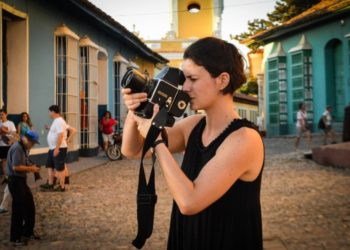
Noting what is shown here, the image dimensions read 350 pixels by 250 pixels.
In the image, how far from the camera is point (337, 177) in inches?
346

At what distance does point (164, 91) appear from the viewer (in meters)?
1.66

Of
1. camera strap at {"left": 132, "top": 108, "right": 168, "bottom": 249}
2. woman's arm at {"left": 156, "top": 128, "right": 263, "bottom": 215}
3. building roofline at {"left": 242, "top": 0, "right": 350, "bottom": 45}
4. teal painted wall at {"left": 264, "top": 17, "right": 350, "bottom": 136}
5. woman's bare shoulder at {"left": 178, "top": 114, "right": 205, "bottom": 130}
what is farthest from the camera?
teal painted wall at {"left": 264, "top": 17, "right": 350, "bottom": 136}

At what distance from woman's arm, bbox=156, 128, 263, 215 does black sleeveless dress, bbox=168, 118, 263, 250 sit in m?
0.05

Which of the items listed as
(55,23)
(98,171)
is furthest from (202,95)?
(55,23)

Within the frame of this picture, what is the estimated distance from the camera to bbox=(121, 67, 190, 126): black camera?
5.42 feet

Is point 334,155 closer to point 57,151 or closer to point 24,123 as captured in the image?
point 57,151

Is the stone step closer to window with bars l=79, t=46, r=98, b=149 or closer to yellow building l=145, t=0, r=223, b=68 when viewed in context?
window with bars l=79, t=46, r=98, b=149

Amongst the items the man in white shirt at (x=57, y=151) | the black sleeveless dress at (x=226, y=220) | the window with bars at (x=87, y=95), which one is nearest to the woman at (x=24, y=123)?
the man in white shirt at (x=57, y=151)

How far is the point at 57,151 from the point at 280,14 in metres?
21.5

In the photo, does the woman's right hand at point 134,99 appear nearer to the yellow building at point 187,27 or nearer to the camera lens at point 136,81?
the camera lens at point 136,81

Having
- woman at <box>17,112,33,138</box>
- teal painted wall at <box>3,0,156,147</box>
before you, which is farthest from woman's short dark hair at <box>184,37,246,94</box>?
teal painted wall at <box>3,0,156,147</box>

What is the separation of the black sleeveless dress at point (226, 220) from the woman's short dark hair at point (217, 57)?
185mm

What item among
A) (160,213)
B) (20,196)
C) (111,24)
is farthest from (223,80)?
(111,24)

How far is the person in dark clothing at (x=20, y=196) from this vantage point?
15.2ft
